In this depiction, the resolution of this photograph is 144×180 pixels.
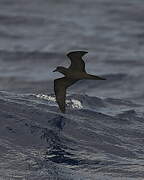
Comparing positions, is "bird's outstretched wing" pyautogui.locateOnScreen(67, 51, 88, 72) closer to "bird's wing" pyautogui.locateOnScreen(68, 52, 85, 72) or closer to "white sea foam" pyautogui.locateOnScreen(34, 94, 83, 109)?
"bird's wing" pyautogui.locateOnScreen(68, 52, 85, 72)

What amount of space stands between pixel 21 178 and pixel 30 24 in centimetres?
2211

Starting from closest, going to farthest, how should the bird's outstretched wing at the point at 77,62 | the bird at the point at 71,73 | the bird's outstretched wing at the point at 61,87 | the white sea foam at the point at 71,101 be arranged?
the bird at the point at 71,73, the bird's outstretched wing at the point at 77,62, the bird's outstretched wing at the point at 61,87, the white sea foam at the point at 71,101

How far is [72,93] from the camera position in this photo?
20.8 metres

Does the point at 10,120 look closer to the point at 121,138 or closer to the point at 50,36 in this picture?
the point at 121,138

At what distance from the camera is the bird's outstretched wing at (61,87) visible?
598 inches

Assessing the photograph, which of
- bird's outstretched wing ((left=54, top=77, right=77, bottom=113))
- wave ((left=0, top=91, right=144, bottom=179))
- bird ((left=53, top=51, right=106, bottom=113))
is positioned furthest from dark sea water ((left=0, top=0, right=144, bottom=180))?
bird ((left=53, top=51, right=106, bottom=113))

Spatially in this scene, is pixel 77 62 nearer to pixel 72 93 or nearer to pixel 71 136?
pixel 71 136

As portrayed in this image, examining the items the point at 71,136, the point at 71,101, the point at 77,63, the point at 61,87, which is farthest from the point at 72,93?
the point at 77,63

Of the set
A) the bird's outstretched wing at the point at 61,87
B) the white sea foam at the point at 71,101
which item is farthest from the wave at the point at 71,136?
the bird's outstretched wing at the point at 61,87

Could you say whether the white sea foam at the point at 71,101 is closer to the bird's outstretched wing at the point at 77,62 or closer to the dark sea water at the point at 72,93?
the dark sea water at the point at 72,93

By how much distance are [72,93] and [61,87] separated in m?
5.47

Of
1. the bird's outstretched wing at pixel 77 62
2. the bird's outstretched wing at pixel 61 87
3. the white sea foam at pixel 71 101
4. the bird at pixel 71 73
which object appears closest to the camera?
the bird at pixel 71 73

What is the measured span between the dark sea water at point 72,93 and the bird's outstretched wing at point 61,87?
0.94 metres

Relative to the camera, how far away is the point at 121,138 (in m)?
16.9
